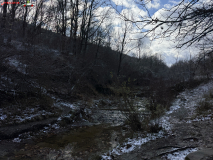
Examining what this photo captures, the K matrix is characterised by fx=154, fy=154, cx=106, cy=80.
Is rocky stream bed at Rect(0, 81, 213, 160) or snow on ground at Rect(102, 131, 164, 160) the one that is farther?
snow on ground at Rect(102, 131, 164, 160)

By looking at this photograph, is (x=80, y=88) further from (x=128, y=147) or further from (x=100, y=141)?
(x=128, y=147)

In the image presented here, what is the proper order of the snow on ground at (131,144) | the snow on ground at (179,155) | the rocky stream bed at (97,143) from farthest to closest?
the snow on ground at (131,144) → the rocky stream bed at (97,143) → the snow on ground at (179,155)

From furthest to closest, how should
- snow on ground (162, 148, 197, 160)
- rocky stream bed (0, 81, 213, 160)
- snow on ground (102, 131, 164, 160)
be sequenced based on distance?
snow on ground (102, 131, 164, 160) → rocky stream bed (0, 81, 213, 160) → snow on ground (162, 148, 197, 160)

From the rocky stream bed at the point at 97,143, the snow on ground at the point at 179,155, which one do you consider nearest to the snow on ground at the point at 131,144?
the rocky stream bed at the point at 97,143

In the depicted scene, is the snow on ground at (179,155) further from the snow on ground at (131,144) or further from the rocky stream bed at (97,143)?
the snow on ground at (131,144)

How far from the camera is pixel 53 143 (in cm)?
671

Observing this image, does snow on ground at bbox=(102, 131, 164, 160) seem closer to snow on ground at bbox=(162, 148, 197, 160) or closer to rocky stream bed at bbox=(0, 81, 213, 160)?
rocky stream bed at bbox=(0, 81, 213, 160)

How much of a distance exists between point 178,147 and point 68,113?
7620mm

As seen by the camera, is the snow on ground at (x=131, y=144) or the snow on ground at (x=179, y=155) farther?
the snow on ground at (x=131, y=144)

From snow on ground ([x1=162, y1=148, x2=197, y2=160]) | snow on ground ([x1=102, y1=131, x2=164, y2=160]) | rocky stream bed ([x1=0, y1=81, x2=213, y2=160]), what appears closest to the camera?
snow on ground ([x1=162, y1=148, x2=197, y2=160])

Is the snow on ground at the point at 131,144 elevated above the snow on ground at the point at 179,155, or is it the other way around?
the snow on ground at the point at 179,155

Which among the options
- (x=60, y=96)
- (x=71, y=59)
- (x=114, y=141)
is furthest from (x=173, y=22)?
(x=71, y=59)

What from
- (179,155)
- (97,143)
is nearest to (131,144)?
(97,143)

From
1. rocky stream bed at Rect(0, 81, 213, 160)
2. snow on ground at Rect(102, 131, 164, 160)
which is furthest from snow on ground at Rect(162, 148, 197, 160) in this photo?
snow on ground at Rect(102, 131, 164, 160)
